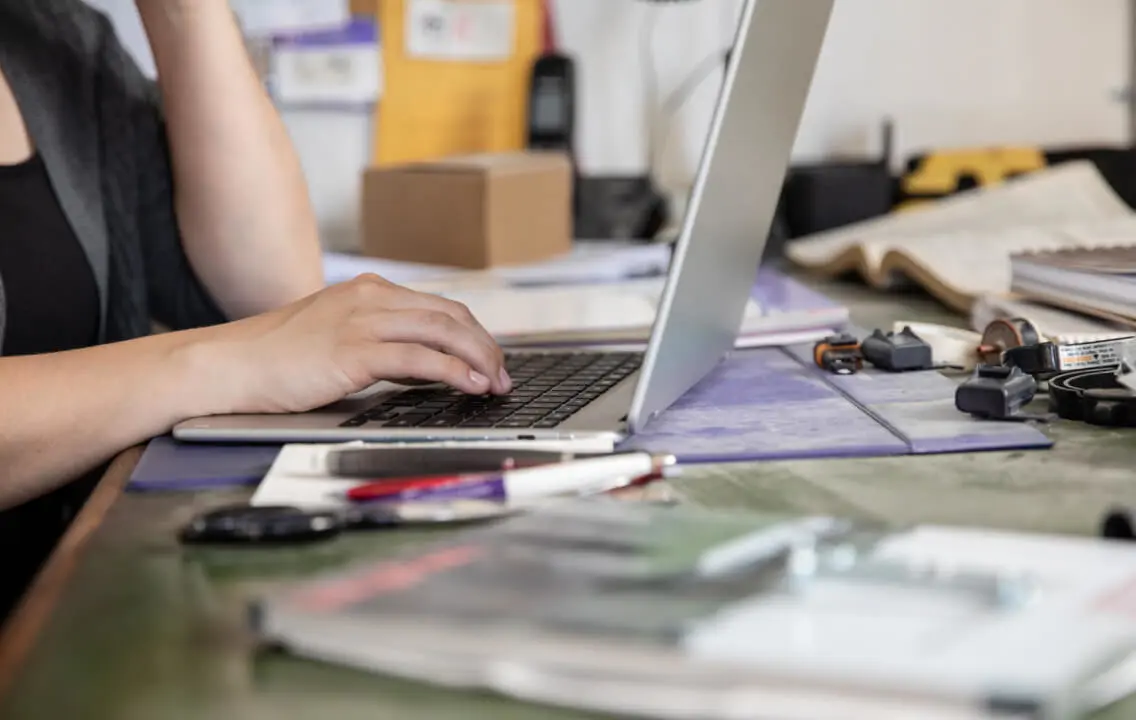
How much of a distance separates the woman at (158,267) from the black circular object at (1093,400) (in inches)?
12.3

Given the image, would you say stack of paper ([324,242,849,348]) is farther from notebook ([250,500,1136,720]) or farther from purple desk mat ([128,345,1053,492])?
notebook ([250,500,1136,720])

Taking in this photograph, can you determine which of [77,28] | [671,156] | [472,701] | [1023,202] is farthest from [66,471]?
[671,156]

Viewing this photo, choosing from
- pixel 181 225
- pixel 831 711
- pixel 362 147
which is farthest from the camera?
pixel 362 147

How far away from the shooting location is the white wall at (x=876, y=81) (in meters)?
1.89

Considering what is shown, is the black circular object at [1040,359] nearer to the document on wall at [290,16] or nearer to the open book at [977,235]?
the open book at [977,235]

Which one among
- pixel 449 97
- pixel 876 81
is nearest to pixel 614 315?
pixel 449 97

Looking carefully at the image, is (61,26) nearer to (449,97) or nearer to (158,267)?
(158,267)

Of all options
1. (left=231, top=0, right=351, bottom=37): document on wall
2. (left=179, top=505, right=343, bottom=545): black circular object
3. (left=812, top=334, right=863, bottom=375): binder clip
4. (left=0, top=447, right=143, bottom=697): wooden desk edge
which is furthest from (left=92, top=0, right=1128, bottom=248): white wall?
(left=179, top=505, right=343, bottom=545): black circular object

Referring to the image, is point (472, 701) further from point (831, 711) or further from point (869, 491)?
point (869, 491)

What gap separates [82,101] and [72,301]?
0.20 m

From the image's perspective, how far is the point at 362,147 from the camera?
6.12 feet

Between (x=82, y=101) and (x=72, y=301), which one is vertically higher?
(x=82, y=101)

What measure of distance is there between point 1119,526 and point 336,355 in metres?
0.43

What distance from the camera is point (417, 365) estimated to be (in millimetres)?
721
